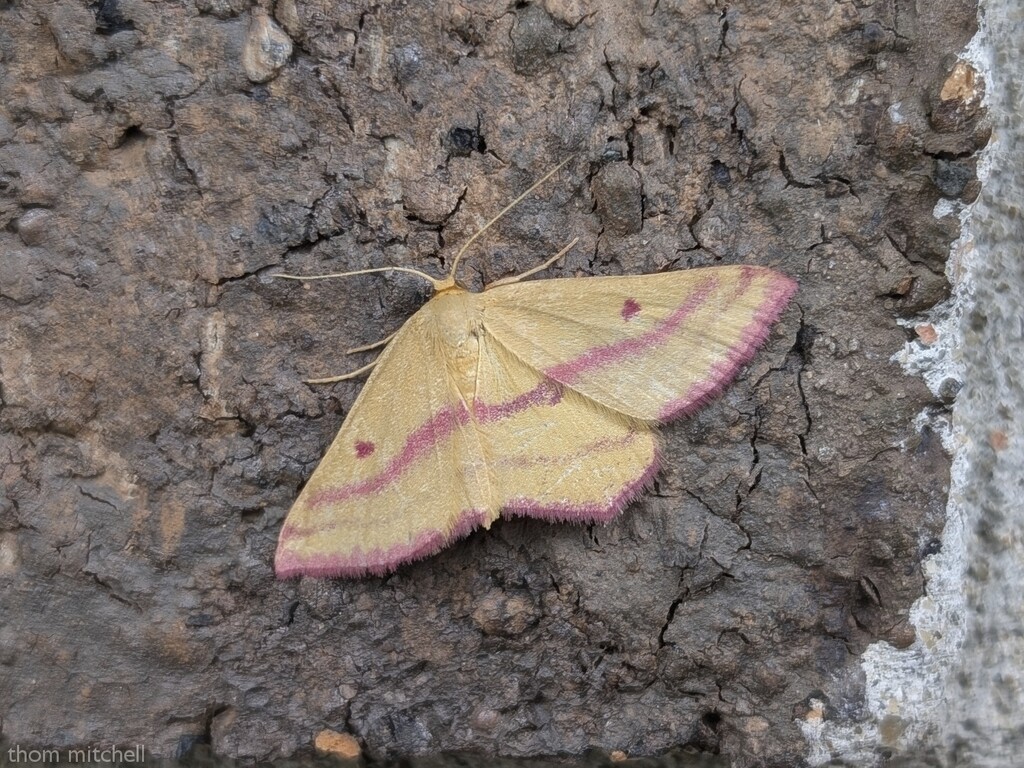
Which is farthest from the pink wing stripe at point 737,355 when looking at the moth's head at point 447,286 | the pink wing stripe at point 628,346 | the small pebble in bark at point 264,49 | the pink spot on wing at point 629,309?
the small pebble in bark at point 264,49

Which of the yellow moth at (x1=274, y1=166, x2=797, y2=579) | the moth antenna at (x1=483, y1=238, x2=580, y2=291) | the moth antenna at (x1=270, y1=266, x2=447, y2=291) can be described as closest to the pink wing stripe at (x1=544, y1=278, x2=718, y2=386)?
the yellow moth at (x1=274, y1=166, x2=797, y2=579)

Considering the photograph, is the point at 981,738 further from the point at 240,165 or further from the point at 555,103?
the point at 240,165

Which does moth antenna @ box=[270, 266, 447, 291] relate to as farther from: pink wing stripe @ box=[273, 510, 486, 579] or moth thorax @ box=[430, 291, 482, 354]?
pink wing stripe @ box=[273, 510, 486, 579]

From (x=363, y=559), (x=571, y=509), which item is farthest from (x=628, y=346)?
(x=363, y=559)

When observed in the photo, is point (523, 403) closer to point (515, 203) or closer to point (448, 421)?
point (448, 421)

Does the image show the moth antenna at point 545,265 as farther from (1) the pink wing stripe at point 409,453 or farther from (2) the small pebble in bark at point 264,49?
(2) the small pebble in bark at point 264,49

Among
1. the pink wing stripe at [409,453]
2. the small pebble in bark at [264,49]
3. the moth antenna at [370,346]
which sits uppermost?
the small pebble in bark at [264,49]

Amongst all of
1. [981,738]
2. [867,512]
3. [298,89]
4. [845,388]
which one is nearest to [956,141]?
[845,388]

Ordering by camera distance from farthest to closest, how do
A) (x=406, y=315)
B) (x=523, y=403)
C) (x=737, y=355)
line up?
(x=406, y=315), (x=523, y=403), (x=737, y=355)
